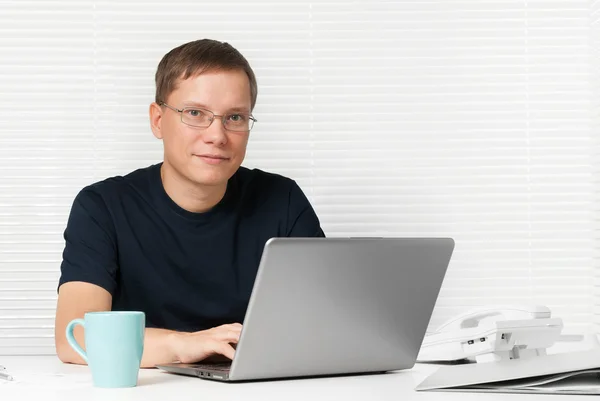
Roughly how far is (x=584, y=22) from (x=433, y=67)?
0.55m

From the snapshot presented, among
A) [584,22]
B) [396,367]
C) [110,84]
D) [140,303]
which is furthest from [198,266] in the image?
[584,22]

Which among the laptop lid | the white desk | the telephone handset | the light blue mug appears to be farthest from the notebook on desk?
the light blue mug

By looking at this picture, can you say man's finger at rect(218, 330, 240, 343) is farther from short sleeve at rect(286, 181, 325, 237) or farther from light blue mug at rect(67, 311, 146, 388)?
short sleeve at rect(286, 181, 325, 237)

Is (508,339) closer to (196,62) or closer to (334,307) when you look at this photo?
(334,307)

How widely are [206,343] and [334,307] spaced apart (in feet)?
0.86

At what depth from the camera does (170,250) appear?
200 cm

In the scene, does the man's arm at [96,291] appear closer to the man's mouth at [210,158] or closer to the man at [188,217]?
the man at [188,217]

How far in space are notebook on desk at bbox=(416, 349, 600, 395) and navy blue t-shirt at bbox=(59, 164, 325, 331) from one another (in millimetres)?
902

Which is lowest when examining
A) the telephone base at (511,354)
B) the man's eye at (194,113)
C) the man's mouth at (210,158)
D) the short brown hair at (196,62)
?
the telephone base at (511,354)

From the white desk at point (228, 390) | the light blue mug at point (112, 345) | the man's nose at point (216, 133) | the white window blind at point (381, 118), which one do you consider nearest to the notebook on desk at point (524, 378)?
the white desk at point (228, 390)

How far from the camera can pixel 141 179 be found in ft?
6.85

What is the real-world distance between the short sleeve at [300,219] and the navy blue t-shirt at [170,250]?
0.09m

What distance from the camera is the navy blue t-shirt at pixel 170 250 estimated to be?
1976 millimetres

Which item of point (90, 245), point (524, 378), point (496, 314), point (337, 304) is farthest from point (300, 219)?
point (524, 378)
